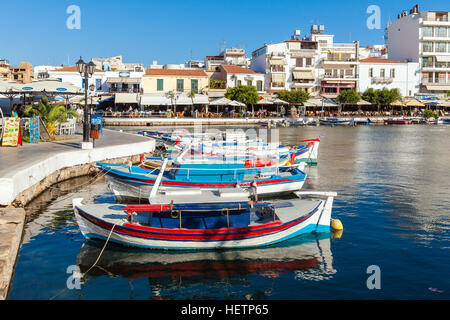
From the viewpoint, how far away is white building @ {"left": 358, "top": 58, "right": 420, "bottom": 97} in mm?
76062

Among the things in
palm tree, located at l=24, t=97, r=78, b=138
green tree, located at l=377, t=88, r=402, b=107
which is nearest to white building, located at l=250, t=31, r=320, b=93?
green tree, located at l=377, t=88, r=402, b=107

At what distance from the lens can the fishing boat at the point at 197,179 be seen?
16.0 meters

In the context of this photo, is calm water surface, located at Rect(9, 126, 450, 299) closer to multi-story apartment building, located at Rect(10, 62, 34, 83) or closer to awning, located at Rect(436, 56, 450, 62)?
awning, located at Rect(436, 56, 450, 62)

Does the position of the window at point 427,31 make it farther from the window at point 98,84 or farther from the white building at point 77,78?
the window at point 98,84

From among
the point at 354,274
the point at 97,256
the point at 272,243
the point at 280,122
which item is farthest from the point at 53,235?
the point at 280,122

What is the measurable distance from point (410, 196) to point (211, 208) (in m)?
10.4

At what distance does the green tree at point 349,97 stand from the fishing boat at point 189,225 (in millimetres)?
61506

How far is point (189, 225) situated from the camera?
11.0m

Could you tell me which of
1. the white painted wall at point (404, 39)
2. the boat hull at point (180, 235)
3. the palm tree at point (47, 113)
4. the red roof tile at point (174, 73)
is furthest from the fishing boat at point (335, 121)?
the boat hull at point (180, 235)

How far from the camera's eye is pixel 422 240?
12117 millimetres

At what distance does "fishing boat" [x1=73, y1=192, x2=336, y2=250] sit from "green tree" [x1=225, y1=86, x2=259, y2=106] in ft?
180

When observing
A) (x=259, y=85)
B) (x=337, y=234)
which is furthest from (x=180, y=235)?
(x=259, y=85)

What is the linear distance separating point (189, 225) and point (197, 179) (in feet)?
19.0
